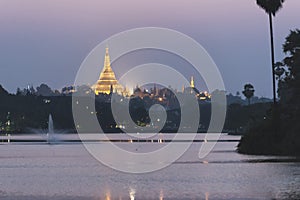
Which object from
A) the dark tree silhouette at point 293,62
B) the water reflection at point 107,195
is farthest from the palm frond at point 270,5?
the water reflection at point 107,195

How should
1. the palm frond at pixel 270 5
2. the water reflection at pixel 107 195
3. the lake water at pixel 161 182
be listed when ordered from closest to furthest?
the water reflection at pixel 107 195 < the lake water at pixel 161 182 < the palm frond at pixel 270 5

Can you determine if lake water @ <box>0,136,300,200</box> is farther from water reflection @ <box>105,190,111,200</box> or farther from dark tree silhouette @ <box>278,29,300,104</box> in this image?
dark tree silhouette @ <box>278,29,300,104</box>

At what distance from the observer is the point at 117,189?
158ft

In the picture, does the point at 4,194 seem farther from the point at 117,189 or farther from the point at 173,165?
the point at 173,165

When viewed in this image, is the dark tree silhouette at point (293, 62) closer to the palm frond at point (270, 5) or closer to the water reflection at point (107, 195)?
the palm frond at point (270, 5)

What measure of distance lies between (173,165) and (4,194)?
30.0 meters

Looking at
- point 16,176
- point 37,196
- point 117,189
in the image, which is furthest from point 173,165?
point 37,196

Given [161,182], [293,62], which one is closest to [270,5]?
[293,62]

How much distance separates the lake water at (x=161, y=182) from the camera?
44.1 metres

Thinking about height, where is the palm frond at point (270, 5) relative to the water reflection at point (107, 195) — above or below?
above

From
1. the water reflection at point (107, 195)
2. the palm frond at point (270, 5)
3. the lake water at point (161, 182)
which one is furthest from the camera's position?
the palm frond at point (270, 5)

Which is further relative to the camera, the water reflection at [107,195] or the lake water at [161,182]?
the lake water at [161,182]

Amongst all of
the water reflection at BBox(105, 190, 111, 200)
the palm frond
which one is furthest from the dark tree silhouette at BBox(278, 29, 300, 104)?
the water reflection at BBox(105, 190, 111, 200)

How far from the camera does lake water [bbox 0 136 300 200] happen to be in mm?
44125
